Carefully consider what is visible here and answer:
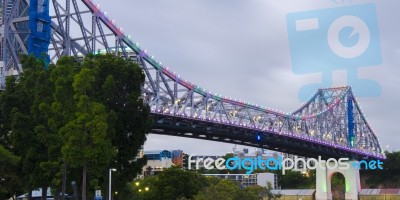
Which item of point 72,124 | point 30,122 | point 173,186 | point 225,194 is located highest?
point 30,122

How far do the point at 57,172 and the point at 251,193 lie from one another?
16.0 metres

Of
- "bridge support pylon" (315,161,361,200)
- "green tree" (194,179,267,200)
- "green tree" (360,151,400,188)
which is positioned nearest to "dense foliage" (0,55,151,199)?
"green tree" (194,179,267,200)

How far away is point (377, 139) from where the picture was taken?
11062 centimetres

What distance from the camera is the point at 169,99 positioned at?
61312 mm

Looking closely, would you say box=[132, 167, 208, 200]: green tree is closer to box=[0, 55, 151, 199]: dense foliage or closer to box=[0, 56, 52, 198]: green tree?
box=[0, 55, 151, 199]: dense foliage

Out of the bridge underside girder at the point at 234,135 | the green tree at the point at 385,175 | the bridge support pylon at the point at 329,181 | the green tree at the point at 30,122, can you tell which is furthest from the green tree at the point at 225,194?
the green tree at the point at 385,175

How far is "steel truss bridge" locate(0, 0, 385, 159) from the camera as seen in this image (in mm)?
46281

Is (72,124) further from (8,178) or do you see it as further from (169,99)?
(169,99)

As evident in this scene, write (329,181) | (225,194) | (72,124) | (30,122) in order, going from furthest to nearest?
(329,181)
(225,194)
(30,122)
(72,124)

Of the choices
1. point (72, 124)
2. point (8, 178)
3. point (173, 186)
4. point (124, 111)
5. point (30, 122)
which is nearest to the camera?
point (72, 124)

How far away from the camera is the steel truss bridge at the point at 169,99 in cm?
4628

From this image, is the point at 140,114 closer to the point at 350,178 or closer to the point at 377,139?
the point at 350,178

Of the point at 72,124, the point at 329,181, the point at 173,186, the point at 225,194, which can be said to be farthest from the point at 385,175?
the point at 72,124

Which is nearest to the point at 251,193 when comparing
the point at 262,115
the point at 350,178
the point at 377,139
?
the point at 262,115
